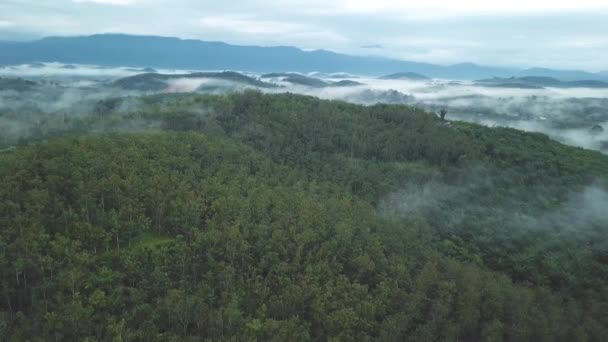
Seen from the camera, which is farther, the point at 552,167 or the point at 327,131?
the point at 327,131

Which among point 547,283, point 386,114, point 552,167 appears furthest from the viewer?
point 386,114

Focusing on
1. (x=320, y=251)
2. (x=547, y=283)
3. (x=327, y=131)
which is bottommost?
(x=547, y=283)

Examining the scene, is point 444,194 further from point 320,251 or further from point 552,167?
point 320,251

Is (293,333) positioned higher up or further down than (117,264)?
further down

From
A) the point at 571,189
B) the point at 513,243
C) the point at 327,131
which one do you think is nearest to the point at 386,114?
the point at 327,131

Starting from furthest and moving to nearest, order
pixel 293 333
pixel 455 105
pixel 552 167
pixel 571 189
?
pixel 455 105
pixel 552 167
pixel 571 189
pixel 293 333

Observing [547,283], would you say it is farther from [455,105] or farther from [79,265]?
[455,105]
